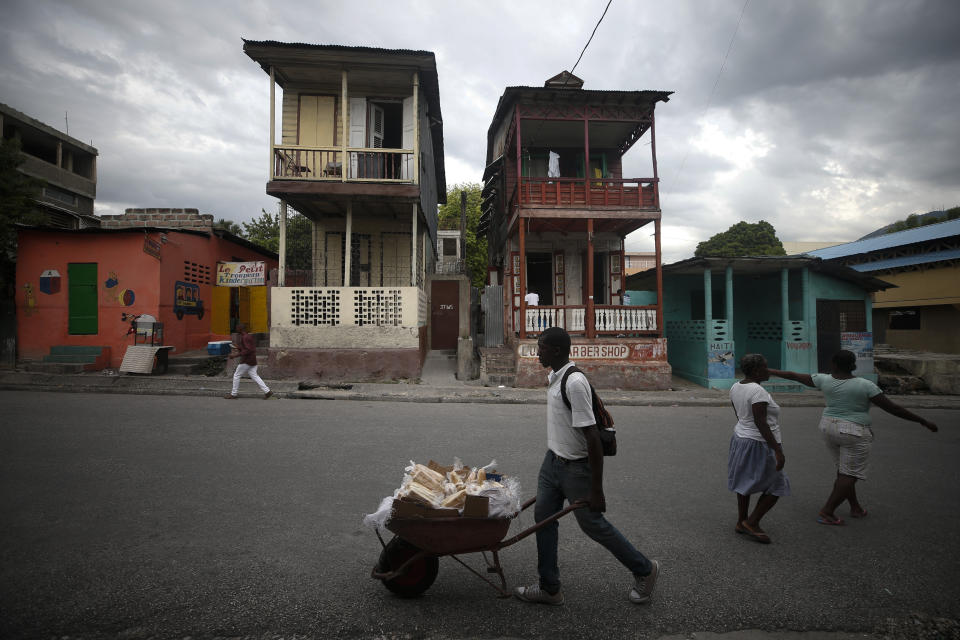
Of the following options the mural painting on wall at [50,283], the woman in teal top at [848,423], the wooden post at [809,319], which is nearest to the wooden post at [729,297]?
the wooden post at [809,319]

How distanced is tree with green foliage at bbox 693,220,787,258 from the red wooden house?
1868 centimetres

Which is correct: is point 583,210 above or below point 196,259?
above

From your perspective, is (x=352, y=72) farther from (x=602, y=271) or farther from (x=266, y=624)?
(x=266, y=624)

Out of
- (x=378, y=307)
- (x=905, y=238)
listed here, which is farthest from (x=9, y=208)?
(x=905, y=238)

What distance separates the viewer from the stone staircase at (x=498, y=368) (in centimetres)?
1154

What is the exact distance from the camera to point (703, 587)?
2.77 m

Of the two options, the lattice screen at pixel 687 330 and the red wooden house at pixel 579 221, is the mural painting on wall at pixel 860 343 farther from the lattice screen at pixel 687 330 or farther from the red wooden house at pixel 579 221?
the red wooden house at pixel 579 221

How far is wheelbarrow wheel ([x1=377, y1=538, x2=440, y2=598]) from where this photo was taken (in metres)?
2.55

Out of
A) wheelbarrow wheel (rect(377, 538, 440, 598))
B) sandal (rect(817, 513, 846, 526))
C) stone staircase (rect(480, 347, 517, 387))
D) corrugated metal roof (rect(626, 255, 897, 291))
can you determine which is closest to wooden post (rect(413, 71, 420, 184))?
stone staircase (rect(480, 347, 517, 387))

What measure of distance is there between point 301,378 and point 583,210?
8.96 metres

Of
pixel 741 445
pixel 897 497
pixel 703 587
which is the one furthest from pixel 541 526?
pixel 897 497

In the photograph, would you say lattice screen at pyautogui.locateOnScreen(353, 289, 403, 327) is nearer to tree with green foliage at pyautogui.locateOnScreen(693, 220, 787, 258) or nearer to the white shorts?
the white shorts

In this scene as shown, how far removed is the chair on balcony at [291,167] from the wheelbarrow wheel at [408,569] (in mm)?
11717

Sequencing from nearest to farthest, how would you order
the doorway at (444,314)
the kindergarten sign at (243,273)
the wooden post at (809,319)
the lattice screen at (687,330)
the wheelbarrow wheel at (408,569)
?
the wheelbarrow wheel at (408,569), the wooden post at (809,319), the lattice screen at (687,330), the kindergarten sign at (243,273), the doorway at (444,314)
